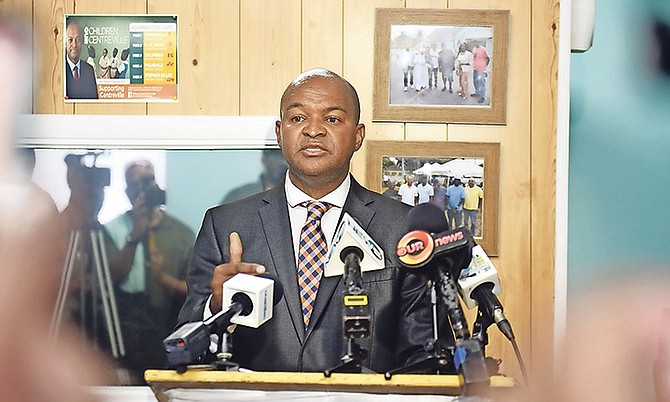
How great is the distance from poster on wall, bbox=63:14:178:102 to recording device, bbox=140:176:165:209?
0.25 metres

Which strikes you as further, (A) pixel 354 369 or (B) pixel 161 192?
(B) pixel 161 192

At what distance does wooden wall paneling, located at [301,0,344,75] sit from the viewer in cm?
253

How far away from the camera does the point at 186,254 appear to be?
2.48 m

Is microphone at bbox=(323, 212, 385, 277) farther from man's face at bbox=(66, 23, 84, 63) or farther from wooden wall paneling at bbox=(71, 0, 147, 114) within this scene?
man's face at bbox=(66, 23, 84, 63)

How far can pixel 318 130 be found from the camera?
6.77 ft

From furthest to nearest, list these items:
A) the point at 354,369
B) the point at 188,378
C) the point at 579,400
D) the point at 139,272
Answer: the point at 139,272 < the point at 354,369 < the point at 188,378 < the point at 579,400

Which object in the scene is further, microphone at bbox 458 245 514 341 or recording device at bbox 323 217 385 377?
microphone at bbox 458 245 514 341

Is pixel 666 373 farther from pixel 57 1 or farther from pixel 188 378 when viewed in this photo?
pixel 57 1

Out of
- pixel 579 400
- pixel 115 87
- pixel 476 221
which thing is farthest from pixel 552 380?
pixel 115 87

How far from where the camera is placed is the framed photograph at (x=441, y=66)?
251 centimetres

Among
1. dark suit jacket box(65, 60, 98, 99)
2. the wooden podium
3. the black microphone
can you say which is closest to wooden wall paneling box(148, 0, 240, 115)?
dark suit jacket box(65, 60, 98, 99)

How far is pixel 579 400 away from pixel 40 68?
7.61 feet

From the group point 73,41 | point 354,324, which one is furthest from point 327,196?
point 73,41

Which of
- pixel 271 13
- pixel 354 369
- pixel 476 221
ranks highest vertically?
pixel 271 13
